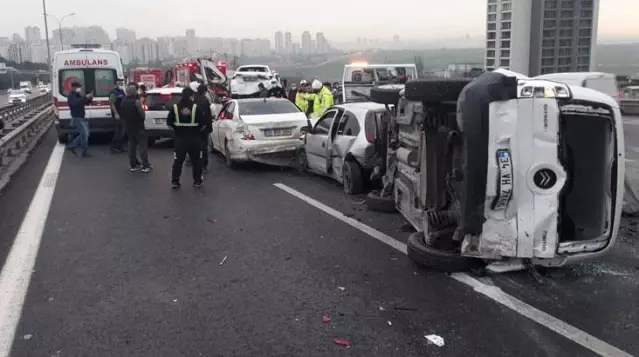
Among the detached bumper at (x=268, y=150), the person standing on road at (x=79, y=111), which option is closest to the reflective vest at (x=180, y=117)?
the detached bumper at (x=268, y=150)

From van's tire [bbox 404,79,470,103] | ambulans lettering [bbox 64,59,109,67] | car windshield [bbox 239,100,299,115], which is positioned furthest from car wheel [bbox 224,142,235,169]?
van's tire [bbox 404,79,470,103]

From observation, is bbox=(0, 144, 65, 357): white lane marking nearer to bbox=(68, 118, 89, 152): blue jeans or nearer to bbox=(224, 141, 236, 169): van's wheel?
bbox=(224, 141, 236, 169): van's wheel

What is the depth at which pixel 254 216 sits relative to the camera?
8.18 m

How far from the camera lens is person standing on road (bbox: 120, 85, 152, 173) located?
12.2 m

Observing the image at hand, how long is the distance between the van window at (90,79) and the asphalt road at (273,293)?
9146 millimetres

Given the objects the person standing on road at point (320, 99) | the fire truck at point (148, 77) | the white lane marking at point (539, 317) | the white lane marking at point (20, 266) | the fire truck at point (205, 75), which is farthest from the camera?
the fire truck at point (148, 77)

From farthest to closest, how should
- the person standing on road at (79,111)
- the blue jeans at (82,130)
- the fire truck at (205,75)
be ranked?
the fire truck at (205,75) → the blue jeans at (82,130) → the person standing on road at (79,111)

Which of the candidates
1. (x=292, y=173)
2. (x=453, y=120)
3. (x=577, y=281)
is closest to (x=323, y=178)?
(x=292, y=173)

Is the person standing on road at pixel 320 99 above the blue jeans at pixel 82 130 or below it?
above

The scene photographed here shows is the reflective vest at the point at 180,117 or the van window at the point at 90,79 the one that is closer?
the reflective vest at the point at 180,117

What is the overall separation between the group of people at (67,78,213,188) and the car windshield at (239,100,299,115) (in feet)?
3.46

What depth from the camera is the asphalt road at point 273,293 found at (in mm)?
4227

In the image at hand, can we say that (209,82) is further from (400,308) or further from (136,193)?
(400,308)

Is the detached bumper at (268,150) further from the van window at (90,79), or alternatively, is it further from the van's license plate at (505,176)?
the van's license plate at (505,176)
